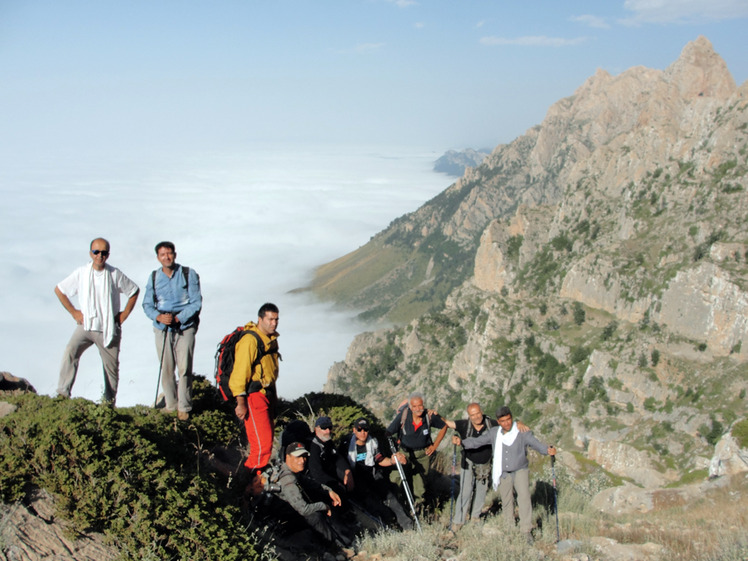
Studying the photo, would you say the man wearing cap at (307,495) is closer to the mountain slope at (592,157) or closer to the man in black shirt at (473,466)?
the man in black shirt at (473,466)

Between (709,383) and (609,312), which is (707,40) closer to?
(609,312)

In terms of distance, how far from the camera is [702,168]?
7994cm

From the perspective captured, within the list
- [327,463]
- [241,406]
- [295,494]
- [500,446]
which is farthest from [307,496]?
[500,446]

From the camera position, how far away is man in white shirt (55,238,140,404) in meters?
7.77

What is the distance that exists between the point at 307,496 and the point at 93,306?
3863 millimetres

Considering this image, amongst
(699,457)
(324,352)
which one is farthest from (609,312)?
(324,352)

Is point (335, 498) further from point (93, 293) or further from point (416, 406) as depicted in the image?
point (93, 293)

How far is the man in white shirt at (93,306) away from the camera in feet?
25.5

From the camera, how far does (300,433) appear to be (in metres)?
7.42

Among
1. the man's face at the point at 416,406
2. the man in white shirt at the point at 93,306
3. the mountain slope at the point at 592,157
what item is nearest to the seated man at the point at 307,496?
the man's face at the point at 416,406

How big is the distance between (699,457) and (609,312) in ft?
106

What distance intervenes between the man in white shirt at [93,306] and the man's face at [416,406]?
4101 mm

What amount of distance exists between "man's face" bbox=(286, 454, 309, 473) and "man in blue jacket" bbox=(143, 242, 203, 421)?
2.18 m

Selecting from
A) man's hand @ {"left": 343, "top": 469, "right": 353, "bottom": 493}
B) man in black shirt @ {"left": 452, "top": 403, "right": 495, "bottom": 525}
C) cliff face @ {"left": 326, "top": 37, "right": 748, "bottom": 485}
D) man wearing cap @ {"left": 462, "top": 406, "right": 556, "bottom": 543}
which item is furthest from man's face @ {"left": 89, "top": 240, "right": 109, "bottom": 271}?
cliff face @ {"left": 326, "top": 37, "right": 748, "bottom": 485}
